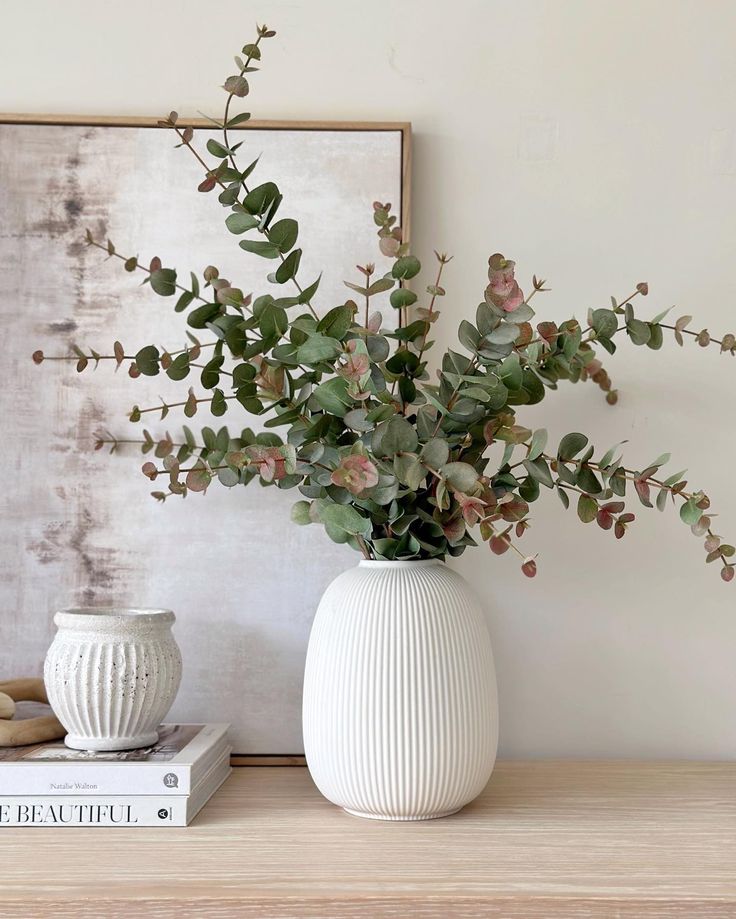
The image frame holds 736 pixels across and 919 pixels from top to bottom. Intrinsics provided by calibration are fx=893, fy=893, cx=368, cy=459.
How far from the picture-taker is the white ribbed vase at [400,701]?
87 centimetres

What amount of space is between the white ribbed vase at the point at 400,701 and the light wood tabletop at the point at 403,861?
4 cm

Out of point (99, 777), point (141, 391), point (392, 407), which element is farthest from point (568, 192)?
point (99, 777)

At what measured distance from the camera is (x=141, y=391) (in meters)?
1.15

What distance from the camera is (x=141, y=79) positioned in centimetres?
117

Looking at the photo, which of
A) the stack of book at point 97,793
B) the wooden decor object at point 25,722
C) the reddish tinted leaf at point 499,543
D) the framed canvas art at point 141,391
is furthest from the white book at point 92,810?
the reddish tinted leaf at point 499,543

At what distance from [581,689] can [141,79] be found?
98 cm

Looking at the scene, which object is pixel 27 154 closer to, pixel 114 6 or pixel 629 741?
pixel 114 6

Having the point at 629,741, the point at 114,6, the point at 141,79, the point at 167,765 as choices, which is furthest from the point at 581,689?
the point at 114,6

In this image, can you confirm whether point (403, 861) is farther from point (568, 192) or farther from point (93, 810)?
point (568, 192)

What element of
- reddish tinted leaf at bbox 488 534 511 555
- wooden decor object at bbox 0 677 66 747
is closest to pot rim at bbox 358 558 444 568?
reddish tinted leaf at bbox 488 534 511 555

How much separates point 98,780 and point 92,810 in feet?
0.09

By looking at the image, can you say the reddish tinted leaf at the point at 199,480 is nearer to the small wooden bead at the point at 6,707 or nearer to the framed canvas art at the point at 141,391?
the framed canvas art at the point at 141,391

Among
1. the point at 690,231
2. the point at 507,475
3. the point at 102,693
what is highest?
the point at 690,231

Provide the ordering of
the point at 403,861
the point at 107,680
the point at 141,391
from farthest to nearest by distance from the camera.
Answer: the point at 141,391
the point at 107,680
the point at 403,861
